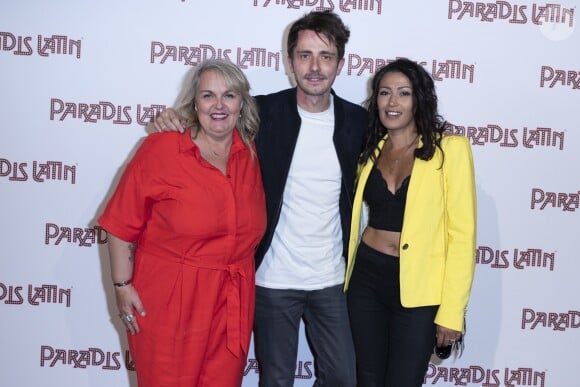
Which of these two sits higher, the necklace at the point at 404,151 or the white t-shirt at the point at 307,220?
the necklace at the point at 404,151

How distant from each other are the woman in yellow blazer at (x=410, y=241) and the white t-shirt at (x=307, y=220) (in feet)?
0.46

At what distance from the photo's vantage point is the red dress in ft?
7.28

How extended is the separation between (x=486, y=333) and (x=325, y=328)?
1.10m

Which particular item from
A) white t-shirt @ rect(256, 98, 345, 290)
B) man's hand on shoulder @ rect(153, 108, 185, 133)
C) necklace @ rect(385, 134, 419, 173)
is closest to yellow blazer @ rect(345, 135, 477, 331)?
necklace @ rect(385, 134, 419, 173)

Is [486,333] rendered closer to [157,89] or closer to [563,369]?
[563,369]

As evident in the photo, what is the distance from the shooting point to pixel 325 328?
2.65m

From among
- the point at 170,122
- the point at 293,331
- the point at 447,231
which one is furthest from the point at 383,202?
the point at 170,122

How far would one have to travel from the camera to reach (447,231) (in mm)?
2297

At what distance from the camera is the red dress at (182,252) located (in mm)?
2219

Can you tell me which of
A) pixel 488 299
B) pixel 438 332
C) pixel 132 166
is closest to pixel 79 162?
pixel 132 166

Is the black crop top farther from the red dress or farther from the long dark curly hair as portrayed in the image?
the red dress

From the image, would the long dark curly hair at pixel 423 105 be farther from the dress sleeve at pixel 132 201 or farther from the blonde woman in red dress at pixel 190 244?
the dress sleeve at pixel 132 201

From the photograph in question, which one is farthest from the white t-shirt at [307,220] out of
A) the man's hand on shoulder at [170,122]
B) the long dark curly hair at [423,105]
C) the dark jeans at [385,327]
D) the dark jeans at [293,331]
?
the man's hand on shoulder at [170,122]

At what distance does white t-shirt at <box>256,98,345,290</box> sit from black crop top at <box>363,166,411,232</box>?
0.63 ft
